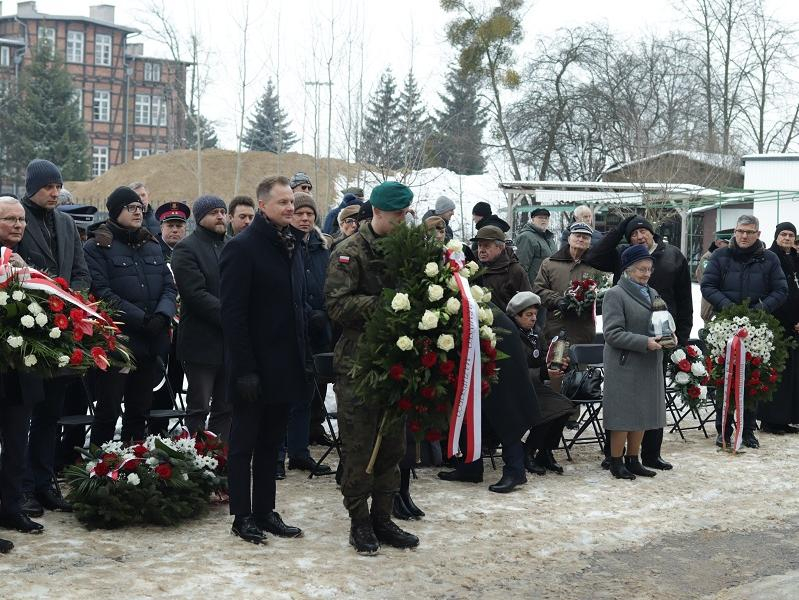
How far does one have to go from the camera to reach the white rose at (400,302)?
5.79 m

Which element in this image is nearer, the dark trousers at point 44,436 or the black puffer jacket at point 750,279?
the dark trousers at point 44,436

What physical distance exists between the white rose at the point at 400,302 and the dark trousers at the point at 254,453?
999mm

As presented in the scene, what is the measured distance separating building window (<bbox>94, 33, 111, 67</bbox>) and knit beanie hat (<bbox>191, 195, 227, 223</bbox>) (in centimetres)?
7749

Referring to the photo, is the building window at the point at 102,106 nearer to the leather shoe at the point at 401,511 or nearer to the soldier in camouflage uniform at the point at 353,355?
the leather shoe at the point at 401,511

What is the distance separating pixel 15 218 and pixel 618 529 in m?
4.09

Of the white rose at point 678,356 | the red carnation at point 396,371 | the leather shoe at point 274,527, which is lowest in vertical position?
the leather shoe at point 274,527

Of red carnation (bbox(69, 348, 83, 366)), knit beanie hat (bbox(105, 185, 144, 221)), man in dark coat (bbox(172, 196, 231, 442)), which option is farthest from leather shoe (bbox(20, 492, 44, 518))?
knit beanie hat (bbox(105, 185, 144, 221))

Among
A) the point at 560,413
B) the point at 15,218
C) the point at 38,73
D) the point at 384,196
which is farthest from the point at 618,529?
the point at 38,73

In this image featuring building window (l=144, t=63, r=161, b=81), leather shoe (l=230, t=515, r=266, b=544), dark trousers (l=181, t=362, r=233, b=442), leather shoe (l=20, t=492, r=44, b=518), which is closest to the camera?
leather shoe (l=230, t=515, r=266, b=544)

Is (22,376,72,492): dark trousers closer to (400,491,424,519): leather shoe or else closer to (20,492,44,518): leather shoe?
(20,492,44,518): leather shoe

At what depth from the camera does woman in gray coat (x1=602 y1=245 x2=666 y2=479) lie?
8.44 m

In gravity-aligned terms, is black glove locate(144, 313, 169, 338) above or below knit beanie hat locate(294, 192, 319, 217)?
below

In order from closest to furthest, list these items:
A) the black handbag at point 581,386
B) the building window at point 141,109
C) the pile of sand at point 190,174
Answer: the black handbag at point 581,386
the pile of sand at point 190,174
the building window at point 141,109

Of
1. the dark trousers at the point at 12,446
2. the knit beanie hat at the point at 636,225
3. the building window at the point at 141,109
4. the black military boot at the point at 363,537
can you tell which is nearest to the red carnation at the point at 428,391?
the black military boot at the point at 363,537
